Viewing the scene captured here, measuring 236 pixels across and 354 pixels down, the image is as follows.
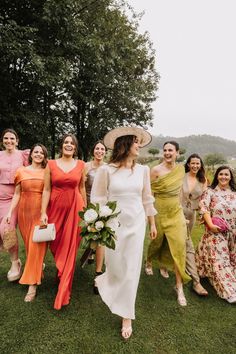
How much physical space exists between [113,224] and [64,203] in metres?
1.07

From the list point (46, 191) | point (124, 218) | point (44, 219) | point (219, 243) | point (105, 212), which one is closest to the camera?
point (105, 212)

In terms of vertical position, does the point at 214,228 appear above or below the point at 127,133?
below

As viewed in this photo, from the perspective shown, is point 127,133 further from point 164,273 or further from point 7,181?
point 164,273

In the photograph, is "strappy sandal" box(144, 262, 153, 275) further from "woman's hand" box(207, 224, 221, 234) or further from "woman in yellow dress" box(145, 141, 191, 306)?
"woman's hand" box(207, 224, 221, 234)

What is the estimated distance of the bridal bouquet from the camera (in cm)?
303

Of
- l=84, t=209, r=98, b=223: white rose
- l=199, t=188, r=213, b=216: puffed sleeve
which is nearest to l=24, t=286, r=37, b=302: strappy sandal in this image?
l=84, t=209, r=98, b=223: white rose

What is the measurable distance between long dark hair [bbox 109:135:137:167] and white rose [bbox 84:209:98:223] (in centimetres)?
70

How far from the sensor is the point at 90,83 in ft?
53.9

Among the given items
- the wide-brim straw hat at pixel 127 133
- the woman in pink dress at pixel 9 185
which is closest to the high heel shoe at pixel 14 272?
the woman in pink dress at pixel 9 185

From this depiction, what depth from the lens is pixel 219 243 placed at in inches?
175

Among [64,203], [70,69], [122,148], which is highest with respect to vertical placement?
[70,69]

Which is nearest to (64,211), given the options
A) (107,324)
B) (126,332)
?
(107,324)

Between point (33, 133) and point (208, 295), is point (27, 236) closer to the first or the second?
point (208, 295)

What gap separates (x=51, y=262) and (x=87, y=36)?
10.8 meters
